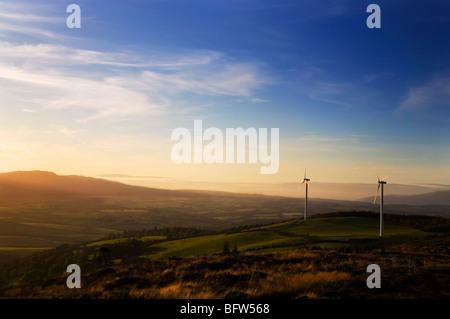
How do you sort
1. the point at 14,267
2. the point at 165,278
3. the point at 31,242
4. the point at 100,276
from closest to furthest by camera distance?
the point at 165,278 < the point at 100,276 < the point at 14,267 < the point at 31,242

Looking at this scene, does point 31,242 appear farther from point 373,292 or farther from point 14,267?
point 373,292

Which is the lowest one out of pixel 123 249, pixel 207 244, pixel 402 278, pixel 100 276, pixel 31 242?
pixel 31 242

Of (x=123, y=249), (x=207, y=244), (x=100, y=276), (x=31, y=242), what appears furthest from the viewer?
(x=31, y=242)

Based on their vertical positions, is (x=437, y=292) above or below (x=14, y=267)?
above
